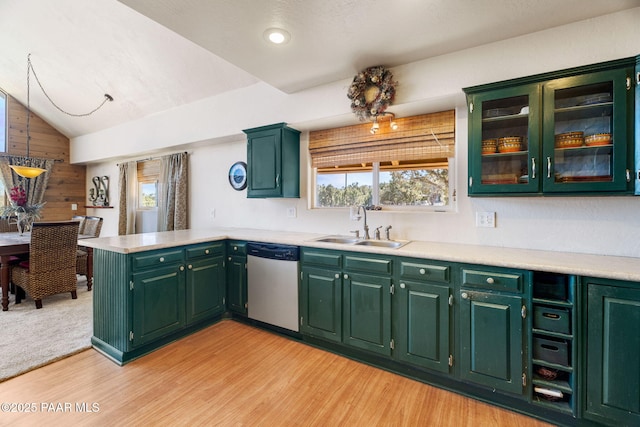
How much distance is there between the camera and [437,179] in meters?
2.69

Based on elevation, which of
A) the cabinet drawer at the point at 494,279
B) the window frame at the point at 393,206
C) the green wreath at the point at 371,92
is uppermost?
the green wreath at the point at 371,92

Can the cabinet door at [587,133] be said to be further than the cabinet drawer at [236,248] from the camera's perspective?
No

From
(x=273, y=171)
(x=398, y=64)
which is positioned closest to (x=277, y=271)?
(x=273, y=171)

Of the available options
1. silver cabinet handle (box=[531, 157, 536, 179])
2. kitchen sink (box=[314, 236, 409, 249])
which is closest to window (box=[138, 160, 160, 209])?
kitchen sink (box=[314, 236, 409, 249])

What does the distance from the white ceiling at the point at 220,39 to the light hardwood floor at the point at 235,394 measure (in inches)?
95.4

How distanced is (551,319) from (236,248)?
2.56 m

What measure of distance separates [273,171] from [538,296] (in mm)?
2437

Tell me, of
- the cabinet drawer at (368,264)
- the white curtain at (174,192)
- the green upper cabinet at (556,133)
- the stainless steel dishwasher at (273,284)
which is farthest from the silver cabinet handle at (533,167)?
the white curtain at (174,192)

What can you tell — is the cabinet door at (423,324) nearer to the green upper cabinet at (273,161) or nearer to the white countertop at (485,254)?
the white countertop at (485,254)

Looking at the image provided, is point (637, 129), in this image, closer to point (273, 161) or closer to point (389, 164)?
point (389, 164)

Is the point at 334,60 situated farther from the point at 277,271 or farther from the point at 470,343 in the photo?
the point at 470,343

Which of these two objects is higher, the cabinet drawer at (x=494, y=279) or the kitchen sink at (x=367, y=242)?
the kitchen sink at (x=367, y=242)

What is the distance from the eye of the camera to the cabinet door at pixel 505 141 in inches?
76.5

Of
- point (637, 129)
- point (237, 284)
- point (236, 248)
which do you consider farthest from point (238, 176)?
point (637, 129)
